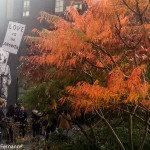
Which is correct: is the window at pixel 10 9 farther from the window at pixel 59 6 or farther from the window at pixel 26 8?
the window at pixel 59 6

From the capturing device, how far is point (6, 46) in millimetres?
14164

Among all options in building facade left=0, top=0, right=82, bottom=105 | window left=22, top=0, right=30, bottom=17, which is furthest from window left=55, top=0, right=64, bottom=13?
window left=22, top=0, right=30, bottom=17

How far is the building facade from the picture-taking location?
22172 millimetres

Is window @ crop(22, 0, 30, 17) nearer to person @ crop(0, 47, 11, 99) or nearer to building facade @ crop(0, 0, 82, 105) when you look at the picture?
building facade @ crop(0, 0, 82, 105)

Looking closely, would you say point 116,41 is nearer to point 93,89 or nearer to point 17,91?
point 93,89

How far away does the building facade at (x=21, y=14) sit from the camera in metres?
22.2

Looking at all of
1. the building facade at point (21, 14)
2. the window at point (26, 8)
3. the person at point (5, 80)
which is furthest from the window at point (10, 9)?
the person at point (5, 80)

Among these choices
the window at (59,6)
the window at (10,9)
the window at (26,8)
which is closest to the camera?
the window at (59,6)

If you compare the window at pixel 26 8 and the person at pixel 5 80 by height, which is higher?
the window at pixel 26 8

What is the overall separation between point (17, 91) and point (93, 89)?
17.9m

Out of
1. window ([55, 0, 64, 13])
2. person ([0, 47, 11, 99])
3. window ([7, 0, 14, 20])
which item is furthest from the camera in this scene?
window ([7, 0, 14, 20])

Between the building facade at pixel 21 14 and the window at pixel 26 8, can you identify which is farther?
the window at pixel 26 8

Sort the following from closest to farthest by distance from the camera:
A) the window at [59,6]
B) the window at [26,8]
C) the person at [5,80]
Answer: the person at [5,80] < the window at [59,6] < the window at [26,8]

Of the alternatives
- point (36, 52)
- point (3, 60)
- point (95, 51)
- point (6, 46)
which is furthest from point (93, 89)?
point (3, 60)
